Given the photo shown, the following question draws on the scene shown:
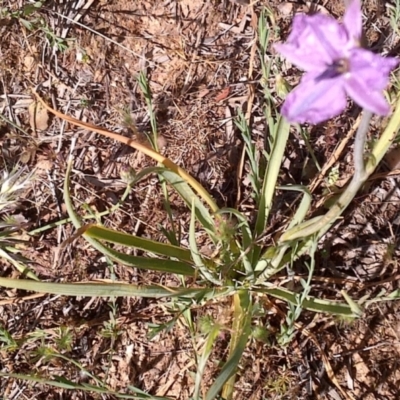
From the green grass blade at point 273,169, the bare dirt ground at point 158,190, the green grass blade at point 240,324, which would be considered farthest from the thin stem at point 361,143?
the bare dirt ground at point 158,190

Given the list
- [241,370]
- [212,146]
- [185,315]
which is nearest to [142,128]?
[212,146]

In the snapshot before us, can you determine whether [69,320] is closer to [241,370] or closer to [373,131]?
[241,370]

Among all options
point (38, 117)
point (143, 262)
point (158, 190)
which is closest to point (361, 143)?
point (143, 262)

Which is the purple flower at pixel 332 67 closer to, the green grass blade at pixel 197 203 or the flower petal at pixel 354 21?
the flower petal at pixel 354 21

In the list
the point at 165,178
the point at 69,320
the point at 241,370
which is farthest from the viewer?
the point at 69,320

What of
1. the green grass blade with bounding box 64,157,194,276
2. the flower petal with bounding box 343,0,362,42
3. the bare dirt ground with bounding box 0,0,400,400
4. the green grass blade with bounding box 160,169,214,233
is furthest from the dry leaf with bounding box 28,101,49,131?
the flower petal with bounding box 343,0,362,42

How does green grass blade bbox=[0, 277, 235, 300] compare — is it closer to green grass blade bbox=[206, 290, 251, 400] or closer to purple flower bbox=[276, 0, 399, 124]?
green grass blade bbox=[206, 290, 251, 400]
